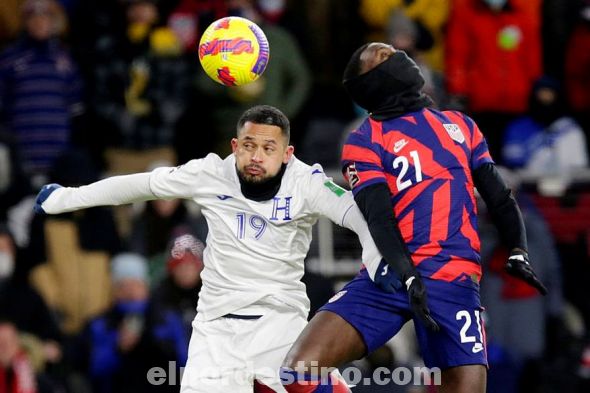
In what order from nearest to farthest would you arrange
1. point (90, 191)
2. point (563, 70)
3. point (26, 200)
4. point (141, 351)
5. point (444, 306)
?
point (444, 306) < point (90, 191) < point (141, 351) < point (26, 200) < point (563, 70)

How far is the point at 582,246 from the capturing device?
44.1 feet

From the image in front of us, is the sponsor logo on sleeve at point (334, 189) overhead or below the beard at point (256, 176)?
below

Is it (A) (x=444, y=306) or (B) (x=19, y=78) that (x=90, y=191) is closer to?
(A) (x=444, y=306)

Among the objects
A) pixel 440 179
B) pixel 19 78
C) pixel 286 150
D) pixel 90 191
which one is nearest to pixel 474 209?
pixel 440 179

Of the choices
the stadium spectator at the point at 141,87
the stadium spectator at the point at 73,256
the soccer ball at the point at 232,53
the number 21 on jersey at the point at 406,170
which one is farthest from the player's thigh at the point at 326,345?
the stadium spectator at the point at 141,87

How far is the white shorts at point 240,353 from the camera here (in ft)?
27.7

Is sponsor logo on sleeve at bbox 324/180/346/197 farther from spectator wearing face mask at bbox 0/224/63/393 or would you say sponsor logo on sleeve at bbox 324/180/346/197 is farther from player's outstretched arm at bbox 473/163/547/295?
spectator wearing face mask at bbox 0/224/63/393

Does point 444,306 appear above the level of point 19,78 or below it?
below

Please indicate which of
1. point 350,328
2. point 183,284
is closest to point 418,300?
point 350,328

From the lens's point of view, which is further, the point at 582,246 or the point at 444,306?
the point at 582,246

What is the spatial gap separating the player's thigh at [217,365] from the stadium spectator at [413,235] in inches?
11.7

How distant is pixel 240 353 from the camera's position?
8.52 meters

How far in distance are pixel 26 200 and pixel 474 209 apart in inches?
225

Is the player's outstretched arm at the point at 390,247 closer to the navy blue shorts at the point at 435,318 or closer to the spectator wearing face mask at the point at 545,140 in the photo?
the navy blue shorts at the point at 435,318
